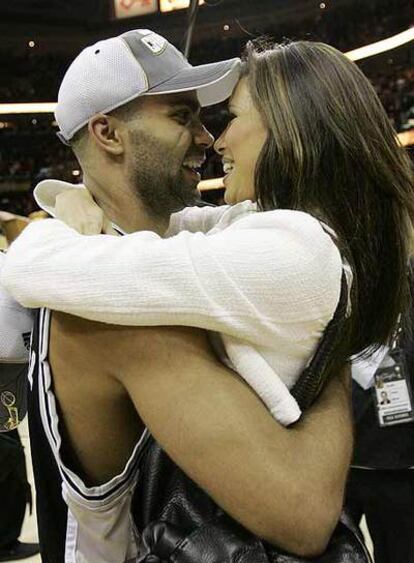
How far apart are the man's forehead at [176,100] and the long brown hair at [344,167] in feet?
1.02

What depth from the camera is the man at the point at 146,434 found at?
91 cm

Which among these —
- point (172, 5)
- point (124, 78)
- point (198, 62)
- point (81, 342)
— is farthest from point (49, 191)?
point (198, 62)

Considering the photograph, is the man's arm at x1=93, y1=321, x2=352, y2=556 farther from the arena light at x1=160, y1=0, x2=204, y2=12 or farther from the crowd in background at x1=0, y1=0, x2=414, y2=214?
the arena light at x1=160, y1=0, x2=204, y2=12

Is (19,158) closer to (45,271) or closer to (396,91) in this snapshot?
(396,91)

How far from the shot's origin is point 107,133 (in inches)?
57.0

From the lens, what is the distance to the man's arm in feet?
2.97

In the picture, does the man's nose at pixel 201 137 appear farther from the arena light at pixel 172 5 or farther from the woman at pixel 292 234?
the arena light at pixel 172 5

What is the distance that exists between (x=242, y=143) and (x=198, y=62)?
11.1m

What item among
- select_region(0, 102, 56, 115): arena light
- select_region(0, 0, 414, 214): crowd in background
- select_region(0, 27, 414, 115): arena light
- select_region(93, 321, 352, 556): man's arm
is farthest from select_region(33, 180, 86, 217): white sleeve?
select_region(0, 102, 56, 115): arena light

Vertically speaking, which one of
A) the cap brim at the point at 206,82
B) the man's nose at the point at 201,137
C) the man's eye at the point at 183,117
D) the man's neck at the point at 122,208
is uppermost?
the cap brim at the point at 206,82

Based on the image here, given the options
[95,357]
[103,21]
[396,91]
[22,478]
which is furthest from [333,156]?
[103,21]

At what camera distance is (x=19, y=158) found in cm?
1298

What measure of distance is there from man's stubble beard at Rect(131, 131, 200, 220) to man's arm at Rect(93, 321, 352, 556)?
1.78ft

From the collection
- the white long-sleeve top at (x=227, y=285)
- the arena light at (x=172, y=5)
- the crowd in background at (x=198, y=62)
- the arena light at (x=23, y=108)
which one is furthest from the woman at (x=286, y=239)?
the arena light at (x=23, y=108)
